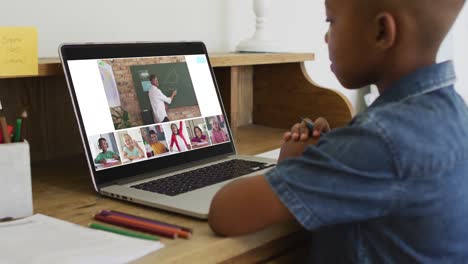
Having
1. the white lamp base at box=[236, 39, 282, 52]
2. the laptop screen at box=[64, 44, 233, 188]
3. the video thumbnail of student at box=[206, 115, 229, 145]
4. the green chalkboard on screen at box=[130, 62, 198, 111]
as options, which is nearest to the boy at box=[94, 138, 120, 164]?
the laptop screen at box=[64, 44, 233, 188]

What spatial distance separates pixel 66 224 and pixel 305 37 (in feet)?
4.21

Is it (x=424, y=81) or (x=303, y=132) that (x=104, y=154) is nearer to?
(x=303, y=132)

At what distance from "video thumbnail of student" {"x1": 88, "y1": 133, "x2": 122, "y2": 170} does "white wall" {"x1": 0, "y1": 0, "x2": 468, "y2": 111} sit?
1.10ft

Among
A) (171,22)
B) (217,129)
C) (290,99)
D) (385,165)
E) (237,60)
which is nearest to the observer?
(385,165)

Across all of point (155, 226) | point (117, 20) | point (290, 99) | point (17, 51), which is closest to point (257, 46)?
point (290, 99)

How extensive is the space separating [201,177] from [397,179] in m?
0.38

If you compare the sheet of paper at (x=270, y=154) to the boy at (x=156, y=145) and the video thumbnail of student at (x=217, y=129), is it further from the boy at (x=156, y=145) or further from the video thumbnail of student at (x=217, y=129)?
the boy at (x=156, y=145)

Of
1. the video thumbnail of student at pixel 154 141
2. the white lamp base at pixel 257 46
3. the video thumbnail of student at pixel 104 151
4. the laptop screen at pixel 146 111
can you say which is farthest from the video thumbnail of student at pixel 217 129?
the white lamp base at pixel 257 46

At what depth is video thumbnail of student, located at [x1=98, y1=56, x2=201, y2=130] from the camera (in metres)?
0.94

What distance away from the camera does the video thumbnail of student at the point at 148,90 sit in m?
0.94

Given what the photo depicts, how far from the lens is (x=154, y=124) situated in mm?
991

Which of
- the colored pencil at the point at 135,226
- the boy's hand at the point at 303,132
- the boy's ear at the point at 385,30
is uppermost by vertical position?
the boy's ear at the point at 385,30

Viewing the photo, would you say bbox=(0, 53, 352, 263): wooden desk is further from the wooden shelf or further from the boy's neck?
the boy's neck

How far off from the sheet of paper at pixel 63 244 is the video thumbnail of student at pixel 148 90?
27 centimetres
